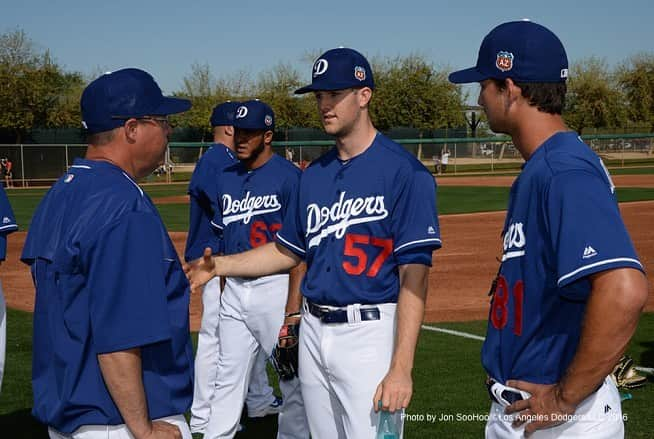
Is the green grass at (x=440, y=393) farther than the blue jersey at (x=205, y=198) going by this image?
No

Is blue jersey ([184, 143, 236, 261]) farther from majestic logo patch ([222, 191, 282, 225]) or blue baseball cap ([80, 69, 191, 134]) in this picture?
blue baseball cap ([80, 69, 191, 134])

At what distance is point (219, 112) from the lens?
7.02 metres

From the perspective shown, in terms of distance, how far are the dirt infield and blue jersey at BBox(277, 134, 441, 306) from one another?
18.4ft

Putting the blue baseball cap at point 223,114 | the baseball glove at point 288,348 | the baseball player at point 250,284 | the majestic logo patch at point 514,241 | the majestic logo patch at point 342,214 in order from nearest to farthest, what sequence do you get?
the majestic logo patch at point 514,241, the majestic logo patch at point 342,214, the baseball glove at point 288,348, the baseball player at point 250,284, the blue baseball cap at point 223,114

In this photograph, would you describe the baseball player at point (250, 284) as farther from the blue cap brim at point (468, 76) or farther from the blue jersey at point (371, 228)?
the blue cap brim at point (468, 76)

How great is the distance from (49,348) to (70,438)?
0.32m

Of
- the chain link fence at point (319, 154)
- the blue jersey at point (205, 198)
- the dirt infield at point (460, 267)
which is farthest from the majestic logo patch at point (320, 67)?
the chain link fence at point (319, 154)

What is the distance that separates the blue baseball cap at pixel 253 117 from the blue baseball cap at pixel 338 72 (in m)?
1.91

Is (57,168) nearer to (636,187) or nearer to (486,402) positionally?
(636,187)

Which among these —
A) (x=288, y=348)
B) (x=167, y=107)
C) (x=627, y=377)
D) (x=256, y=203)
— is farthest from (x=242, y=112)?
(x=627, y=377)

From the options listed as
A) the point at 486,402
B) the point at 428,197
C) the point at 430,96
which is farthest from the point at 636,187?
the point at 430,96

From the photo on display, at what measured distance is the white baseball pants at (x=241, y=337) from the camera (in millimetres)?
5520

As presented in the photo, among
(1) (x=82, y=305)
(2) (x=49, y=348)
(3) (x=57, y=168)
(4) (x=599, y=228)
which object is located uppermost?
(4) (x=599, y=228)

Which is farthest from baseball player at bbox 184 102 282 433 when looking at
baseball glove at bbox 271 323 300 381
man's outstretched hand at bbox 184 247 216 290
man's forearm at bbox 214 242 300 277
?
man's outstretched hand at bbox 184 247 216 290
